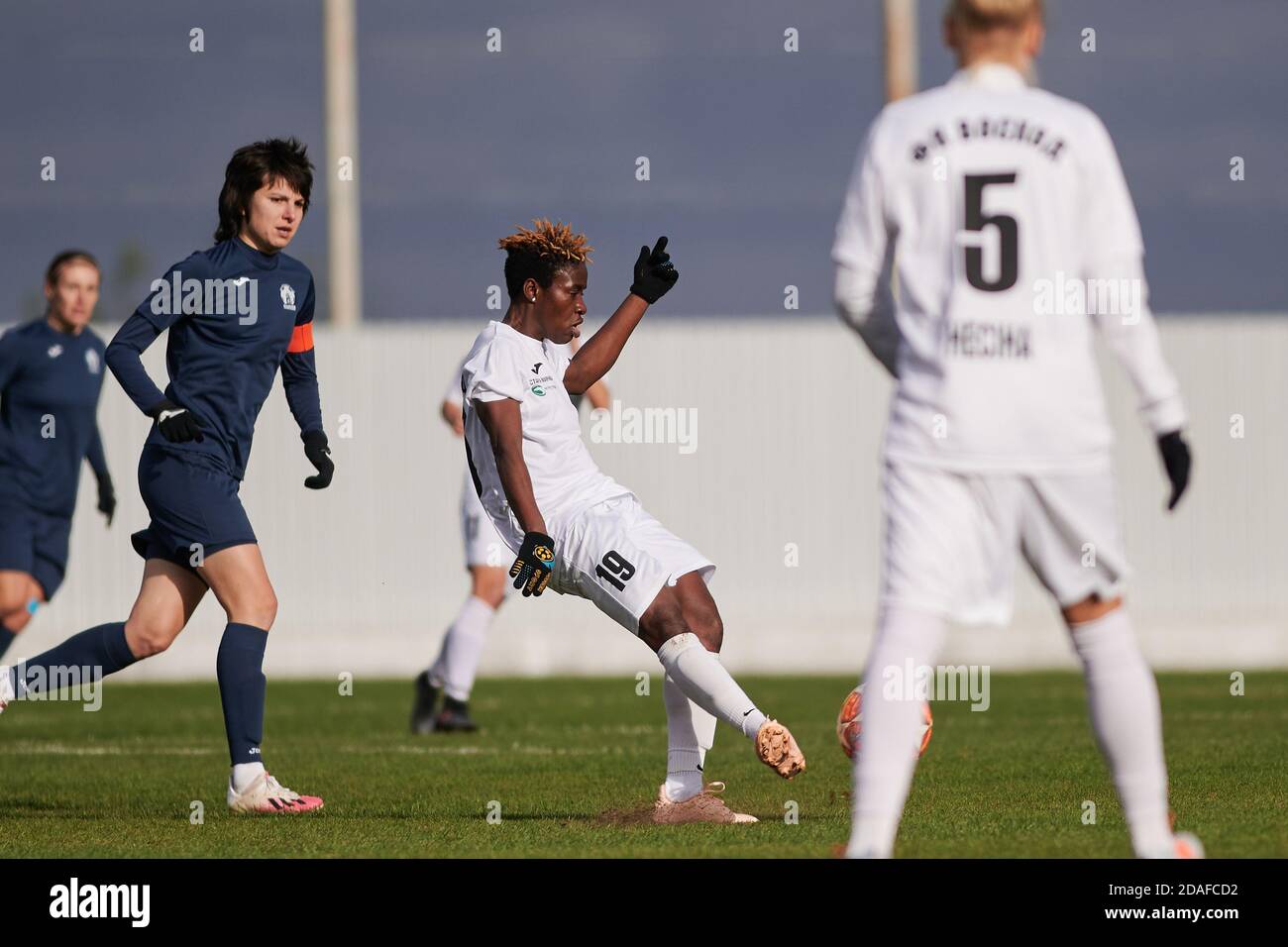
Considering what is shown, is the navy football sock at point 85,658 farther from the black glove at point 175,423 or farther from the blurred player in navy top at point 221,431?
the black glove at point 175,423

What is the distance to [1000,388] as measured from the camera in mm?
4641

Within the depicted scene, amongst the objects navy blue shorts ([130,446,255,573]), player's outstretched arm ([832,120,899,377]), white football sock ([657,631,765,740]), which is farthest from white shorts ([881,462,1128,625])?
navy blue shorts ([130,446,255,573])

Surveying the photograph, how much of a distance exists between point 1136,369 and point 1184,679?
472 inches

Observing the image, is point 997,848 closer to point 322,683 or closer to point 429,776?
point 429,776

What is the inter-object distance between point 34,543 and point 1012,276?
7752 mm

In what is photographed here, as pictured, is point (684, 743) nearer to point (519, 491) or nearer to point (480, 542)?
point (519, 491)

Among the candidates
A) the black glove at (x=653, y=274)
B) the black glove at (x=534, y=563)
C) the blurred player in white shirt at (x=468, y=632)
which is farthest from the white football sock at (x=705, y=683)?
the blurred player in white shirt at (x=468, y=632)

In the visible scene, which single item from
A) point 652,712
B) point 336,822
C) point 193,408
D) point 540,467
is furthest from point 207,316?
point 652,712

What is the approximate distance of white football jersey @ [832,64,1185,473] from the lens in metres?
4.64

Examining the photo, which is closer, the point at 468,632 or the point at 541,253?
the point at 541,253

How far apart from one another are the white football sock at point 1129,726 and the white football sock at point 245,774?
375 centimetres

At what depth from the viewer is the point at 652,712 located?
530 inches

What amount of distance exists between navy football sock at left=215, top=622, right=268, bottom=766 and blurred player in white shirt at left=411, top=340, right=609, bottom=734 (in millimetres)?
4156

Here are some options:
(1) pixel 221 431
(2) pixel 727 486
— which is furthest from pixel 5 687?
(2) pixel 727 486
